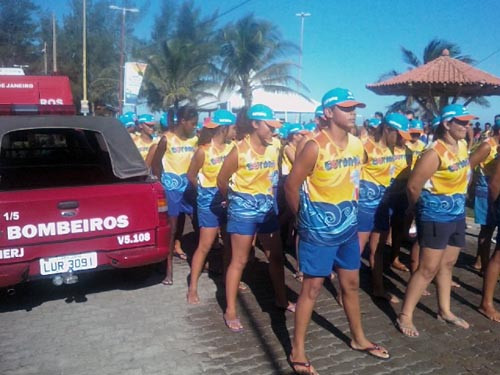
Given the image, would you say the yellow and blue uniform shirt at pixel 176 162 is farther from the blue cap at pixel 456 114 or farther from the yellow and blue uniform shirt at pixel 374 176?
the blue cap at pixel 456 114

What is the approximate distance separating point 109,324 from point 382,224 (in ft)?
9.29

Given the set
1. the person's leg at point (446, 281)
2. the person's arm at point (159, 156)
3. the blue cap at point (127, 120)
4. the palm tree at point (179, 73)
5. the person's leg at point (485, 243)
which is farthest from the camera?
the palm tree at point (179, 73)

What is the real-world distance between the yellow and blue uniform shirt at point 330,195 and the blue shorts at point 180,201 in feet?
8.21

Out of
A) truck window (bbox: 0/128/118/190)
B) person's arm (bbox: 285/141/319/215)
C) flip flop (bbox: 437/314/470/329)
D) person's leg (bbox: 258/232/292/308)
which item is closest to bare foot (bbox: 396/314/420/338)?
flip flop (bbox: 437/314/470/329)

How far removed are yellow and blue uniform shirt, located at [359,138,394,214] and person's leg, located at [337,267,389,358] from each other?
1313 mm

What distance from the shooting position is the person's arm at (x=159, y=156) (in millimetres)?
5609

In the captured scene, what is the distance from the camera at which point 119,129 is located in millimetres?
4973

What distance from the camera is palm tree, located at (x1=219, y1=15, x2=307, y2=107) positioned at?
27.6 metres

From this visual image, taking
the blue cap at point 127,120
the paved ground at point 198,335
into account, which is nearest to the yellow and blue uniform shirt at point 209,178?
the paved ground at point 198,335

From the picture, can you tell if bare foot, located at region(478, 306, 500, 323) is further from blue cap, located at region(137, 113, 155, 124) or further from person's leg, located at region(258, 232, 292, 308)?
blue cap, located at region(137, 113, 155, 124)

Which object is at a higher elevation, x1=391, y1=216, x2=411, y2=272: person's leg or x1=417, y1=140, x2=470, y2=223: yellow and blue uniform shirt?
x1=417, y1=140, x2=470, y2=223: yellow and blue uniform shirt

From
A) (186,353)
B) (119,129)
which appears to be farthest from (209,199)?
(186,353)

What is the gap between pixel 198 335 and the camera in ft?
13.5

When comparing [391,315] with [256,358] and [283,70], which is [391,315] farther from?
[283,70]
